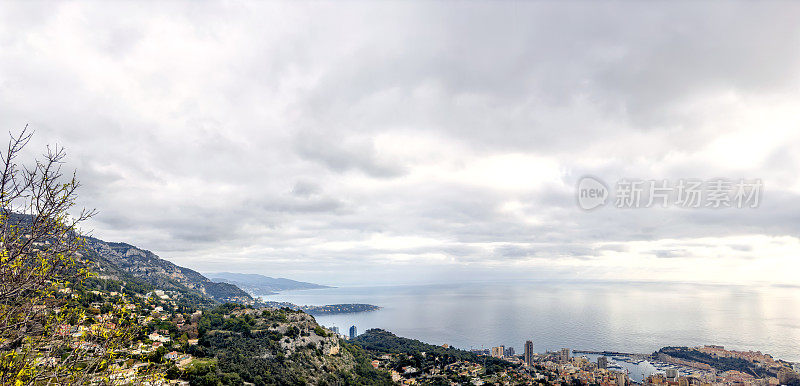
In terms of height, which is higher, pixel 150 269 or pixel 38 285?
pixel 38 285

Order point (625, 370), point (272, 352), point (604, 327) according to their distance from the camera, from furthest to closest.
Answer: point (604, 327), point (625, 370), point (272, 352)

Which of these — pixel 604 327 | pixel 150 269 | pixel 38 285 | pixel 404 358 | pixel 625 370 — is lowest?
pixel 604 327

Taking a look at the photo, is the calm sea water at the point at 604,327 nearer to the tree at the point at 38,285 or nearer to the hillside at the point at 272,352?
the hillside at the point at 272,352

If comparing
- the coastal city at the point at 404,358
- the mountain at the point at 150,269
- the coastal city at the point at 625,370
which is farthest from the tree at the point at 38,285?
the mountain at the point at 150,269

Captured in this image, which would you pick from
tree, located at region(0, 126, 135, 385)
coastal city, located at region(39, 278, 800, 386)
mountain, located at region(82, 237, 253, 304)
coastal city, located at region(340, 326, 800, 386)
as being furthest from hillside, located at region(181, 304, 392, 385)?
mountain, located at region(82, 237, 253, 304)

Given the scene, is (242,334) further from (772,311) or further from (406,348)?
(772,311)

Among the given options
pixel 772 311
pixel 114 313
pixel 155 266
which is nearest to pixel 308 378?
pixel 114 313

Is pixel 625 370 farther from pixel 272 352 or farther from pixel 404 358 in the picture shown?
pixel 272 352

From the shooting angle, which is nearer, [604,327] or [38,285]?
[38,285]

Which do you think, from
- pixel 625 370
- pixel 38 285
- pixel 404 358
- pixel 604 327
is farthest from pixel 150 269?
pixel 604 327

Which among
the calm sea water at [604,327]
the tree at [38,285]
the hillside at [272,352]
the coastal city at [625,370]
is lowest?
the calm sea water at [604,327]

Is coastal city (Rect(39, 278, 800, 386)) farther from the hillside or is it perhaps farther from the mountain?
the mountain
